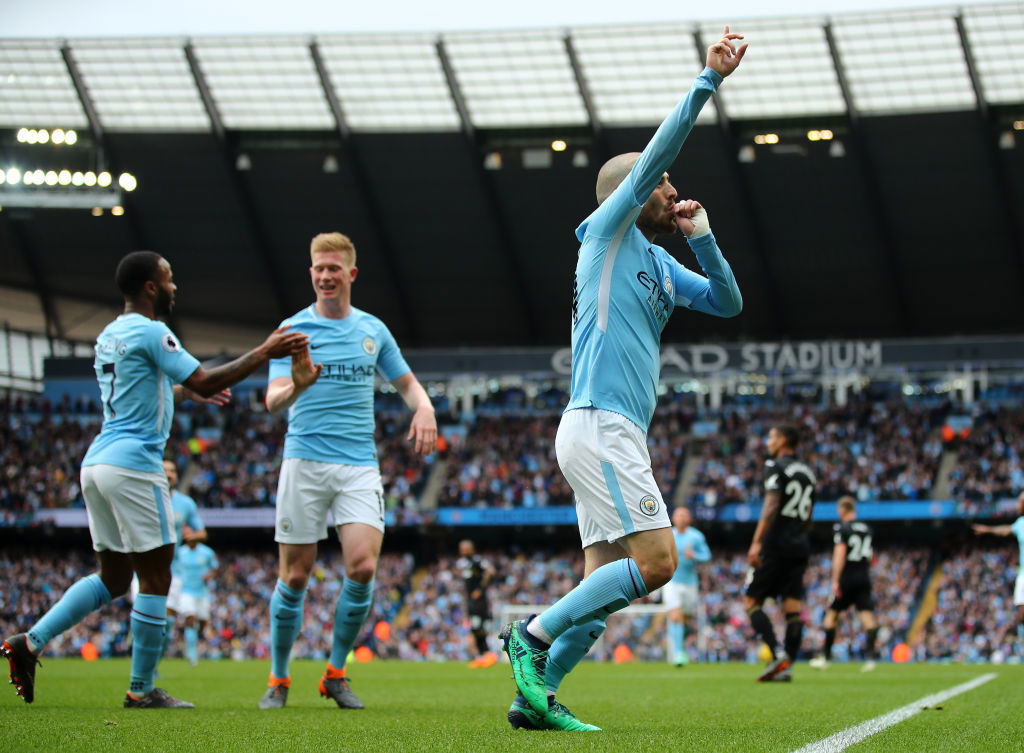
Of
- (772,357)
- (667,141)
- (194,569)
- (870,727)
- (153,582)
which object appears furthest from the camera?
(772,357)

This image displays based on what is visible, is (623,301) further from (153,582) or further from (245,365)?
(153,582)

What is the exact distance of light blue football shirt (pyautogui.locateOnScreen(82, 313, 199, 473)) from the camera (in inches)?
242

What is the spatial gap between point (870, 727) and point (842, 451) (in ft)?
94.9

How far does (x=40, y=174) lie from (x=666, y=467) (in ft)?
61.0

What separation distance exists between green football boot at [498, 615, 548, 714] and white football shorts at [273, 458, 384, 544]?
2.17 metres

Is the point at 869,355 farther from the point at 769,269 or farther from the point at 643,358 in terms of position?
the point at 643,358

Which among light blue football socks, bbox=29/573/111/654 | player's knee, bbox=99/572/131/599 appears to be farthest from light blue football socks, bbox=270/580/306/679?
light blue football socks, bbox=29/573/111/654

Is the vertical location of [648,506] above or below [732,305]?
below

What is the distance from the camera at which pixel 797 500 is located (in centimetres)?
1061

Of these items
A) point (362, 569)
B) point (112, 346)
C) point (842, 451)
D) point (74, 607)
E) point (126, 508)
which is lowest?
point (74, 607)

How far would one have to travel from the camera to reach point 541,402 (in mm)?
38844

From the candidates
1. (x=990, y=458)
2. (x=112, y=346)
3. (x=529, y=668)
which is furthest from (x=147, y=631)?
(x=990, y=458)

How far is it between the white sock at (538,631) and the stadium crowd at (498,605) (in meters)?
20.7

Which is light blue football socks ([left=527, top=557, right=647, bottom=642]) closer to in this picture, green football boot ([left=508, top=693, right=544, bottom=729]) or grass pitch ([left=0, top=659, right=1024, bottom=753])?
green football boot ([left=508, top=693, right=544, bottom=729])
